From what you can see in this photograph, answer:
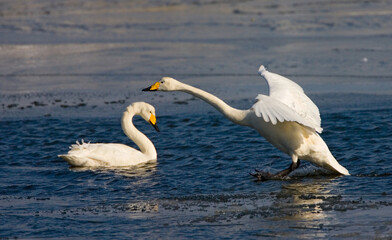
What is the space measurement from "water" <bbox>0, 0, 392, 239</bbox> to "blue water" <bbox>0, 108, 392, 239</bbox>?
0.07 ft

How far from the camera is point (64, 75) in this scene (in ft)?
50.2

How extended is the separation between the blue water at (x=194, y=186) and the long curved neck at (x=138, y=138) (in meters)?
0.18

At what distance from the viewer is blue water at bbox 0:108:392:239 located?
655 cm

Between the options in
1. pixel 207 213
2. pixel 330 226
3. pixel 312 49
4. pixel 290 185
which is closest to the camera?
pixel 330 226

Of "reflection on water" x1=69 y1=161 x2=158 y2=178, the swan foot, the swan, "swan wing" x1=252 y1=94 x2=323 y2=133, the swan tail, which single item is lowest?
"reflection on water" x1=69 y1=161 x2=158 y2=178

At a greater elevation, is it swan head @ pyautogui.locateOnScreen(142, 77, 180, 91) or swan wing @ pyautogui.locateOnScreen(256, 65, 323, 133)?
swan head @ pyautogui.locateOnScreen(142, 77, 180, 91)

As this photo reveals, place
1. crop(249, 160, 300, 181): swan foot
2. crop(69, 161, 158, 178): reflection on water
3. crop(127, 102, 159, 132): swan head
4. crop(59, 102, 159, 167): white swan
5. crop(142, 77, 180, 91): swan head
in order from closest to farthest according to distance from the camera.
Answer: crop(249, 160, 300, 181): swan foot, crop(142, 77, 180, 91): swan head, crop(69, 161, 158, 178): reflection on water, crop(59, 102, 159, 167): white swan, crop(127, 102, 159, 132): swan head

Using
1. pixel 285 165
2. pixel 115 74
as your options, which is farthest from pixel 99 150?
pixel 115 74

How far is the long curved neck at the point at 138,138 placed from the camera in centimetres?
996

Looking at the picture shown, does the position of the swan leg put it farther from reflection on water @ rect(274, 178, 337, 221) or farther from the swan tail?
the swan tail

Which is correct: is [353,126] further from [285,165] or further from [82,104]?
[82,104]

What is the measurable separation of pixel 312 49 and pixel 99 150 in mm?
8381

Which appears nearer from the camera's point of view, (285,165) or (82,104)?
(285,165)

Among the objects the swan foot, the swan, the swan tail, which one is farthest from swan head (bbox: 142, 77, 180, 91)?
the swan foot
